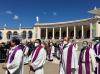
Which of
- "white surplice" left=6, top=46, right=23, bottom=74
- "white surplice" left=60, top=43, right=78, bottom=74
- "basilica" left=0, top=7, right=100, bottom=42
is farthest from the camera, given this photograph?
"basilica" left=0, top=7, right=100, bottom=42

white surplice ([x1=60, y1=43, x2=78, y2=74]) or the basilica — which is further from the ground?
the basilica

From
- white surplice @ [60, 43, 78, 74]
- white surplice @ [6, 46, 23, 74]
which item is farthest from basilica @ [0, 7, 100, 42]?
white surplice @ [6, 46, 23, 74]

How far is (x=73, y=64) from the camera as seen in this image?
12.0 meters

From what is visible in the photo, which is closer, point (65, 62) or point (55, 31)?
point (65, 62)

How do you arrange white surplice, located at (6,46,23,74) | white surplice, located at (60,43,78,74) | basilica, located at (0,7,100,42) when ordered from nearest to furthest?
white surplice, located at (6,46,23,74)
white surplice, located at (60,43,78,74)
basilica, located at (0,7,100,42)

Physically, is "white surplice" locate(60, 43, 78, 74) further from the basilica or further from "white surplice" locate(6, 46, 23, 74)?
the basilica

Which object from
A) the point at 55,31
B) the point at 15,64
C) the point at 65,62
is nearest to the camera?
the point at 15,64

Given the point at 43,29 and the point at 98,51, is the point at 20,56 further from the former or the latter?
the point at 43,29

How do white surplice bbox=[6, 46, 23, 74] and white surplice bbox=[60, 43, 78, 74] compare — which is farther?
white surplice bbox=[60, 43, 78, 74]

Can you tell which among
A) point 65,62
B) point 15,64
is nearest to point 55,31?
point 65,62

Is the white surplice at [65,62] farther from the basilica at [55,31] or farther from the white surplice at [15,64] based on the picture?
the basilica at [55,31]

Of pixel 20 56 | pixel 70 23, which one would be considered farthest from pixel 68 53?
pixel 70 23

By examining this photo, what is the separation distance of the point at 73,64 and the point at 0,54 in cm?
1639

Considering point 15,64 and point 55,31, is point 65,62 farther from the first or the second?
point 55,31
